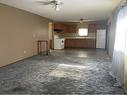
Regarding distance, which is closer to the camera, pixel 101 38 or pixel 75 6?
pixel 75 6

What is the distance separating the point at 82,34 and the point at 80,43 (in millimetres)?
887

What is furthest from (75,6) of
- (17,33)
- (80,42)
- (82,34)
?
(82,34)

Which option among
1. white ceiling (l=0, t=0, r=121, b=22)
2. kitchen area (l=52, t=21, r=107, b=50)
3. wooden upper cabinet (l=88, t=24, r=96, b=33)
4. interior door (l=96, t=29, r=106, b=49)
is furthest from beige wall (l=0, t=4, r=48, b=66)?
interior door (l=96, t=29, r=106, b=49)

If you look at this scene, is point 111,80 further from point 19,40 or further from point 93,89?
point 19,40

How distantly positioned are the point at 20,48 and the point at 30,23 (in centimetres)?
160

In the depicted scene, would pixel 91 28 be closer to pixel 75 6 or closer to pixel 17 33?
pixel 75 6

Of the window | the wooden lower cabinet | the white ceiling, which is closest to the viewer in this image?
the white ceiling

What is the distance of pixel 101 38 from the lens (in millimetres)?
12836

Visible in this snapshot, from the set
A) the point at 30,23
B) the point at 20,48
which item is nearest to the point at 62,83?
the point at 20,48

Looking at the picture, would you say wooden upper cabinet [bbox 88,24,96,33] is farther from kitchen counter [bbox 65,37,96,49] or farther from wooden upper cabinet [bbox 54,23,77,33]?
wooden upper cabinet [bbox 54,23,77,33]

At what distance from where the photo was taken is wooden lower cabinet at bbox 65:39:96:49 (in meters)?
13.0

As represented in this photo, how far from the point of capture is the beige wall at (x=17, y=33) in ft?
16.9

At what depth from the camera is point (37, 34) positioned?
8.36 m

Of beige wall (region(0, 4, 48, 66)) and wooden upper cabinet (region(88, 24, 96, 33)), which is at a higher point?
wooden upper cabinet (region(88, 24, 96, 33))
